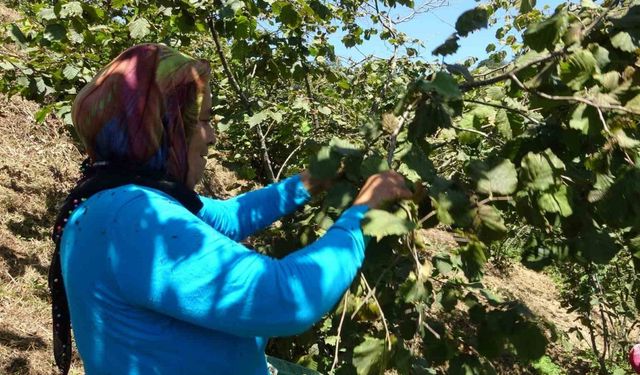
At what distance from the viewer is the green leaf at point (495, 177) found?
1.32m

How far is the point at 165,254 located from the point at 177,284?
0.06 m

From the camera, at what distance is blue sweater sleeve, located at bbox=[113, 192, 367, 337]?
39.3 inches

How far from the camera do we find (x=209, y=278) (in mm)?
996

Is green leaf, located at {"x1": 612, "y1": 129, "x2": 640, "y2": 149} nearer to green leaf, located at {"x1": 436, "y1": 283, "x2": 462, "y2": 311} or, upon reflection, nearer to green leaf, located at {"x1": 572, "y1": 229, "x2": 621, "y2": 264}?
green leaf, located at {"x1": 572, "y1": 229, "x2": 621, "y2": 264}

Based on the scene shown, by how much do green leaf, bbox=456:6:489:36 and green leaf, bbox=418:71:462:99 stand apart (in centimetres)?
31

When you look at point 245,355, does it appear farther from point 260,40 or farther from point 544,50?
point 260,40

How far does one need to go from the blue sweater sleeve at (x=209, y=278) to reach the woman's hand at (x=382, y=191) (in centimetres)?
22

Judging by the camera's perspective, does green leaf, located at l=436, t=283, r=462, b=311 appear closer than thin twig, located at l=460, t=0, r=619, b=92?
No

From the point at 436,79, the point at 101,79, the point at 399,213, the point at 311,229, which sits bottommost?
the point at 311,229

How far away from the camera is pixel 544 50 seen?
1.48 m

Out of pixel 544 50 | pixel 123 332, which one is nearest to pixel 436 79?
pixel 544 50

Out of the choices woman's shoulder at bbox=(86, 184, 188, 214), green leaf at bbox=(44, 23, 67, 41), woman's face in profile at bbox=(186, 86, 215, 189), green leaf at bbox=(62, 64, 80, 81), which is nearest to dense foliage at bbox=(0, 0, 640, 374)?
woman's face in profile at bbox=(186, 86, 215, 189)

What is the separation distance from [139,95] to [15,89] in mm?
2580

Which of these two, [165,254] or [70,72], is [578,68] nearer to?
[165,254]
